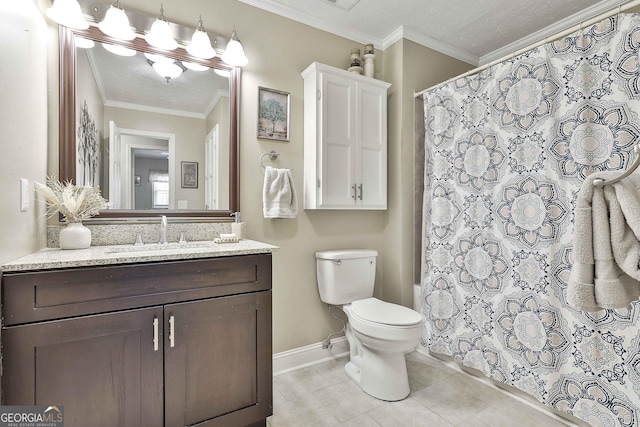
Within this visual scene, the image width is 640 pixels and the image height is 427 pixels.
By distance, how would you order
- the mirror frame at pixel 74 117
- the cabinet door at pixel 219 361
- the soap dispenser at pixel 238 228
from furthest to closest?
the soap dispenser at pixel 238 228
the mirror frame at pixel 74 117
the cabinet door at pixel 219 361

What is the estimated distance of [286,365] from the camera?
7.04 feet

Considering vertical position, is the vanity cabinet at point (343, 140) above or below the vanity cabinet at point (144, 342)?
above

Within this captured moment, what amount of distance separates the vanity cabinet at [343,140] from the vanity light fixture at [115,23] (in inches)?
42.0

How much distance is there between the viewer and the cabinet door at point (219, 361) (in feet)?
4.29

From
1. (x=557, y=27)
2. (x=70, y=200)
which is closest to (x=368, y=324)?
(x=70, y=200)

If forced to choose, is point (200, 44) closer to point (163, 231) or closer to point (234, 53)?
point (234, 53)

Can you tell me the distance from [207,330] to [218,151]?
1062 mm

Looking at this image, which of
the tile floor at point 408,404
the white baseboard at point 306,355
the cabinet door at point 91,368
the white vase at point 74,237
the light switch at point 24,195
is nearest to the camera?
the cabinet door at point 91,368

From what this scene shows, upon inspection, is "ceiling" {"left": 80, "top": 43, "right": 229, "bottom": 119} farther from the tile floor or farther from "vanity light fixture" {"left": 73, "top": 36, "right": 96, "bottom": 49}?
the tile floor

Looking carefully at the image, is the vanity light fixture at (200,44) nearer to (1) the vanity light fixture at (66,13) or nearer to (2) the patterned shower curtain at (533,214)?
(1) the vanity light fixture at (66,13)

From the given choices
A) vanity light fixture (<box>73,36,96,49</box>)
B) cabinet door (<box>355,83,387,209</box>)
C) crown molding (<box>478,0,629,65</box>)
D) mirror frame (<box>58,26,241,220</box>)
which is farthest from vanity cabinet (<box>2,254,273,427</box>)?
crown molding (<box>478,0,629,65</box>)

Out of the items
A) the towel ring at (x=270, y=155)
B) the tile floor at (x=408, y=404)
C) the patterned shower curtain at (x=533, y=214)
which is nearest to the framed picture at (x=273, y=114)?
the towel ring at (x=270, y=155)

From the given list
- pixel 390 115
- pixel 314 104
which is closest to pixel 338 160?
pixel 314 104

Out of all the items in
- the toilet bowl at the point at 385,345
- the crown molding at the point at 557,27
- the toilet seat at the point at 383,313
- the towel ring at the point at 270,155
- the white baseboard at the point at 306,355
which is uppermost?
the crown molding at the point at 557,27
